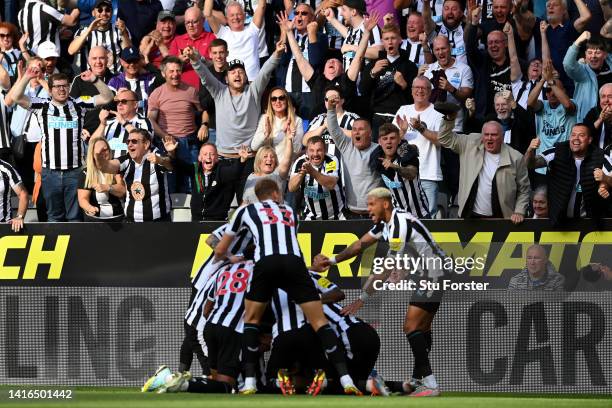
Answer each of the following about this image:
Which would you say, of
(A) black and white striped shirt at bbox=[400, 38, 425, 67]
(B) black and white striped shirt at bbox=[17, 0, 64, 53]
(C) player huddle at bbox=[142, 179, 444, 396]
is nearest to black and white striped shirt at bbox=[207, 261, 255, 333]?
(C) player huddle at bbox=[142, 179, 444, 396]

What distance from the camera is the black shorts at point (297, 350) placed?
40.0 feet

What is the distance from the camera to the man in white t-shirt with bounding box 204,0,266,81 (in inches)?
668

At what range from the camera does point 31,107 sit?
16.5 m

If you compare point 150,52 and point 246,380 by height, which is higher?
point 150,52

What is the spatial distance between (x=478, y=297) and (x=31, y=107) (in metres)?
6.29

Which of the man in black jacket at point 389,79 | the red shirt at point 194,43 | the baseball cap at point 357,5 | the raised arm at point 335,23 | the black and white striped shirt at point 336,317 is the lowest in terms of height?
the black and white striped shirt at point 336,317

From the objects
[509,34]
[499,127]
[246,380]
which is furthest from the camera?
[509,34]

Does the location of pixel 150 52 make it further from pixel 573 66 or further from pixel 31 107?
pixel 573 66

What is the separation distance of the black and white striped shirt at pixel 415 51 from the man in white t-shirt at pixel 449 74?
10.5 inches

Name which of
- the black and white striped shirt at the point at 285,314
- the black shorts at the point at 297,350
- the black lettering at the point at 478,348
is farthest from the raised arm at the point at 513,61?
the black shorts at the point at 297,350

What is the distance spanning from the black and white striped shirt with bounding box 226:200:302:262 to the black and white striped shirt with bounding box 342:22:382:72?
15.8 feet

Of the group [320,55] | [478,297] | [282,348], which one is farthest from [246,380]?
[320,55]

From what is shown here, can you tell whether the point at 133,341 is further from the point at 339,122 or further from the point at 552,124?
the point at 552,124

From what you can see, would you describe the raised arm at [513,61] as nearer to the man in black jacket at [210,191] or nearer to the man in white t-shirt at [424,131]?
the man in white t-shirt at [424,131]
